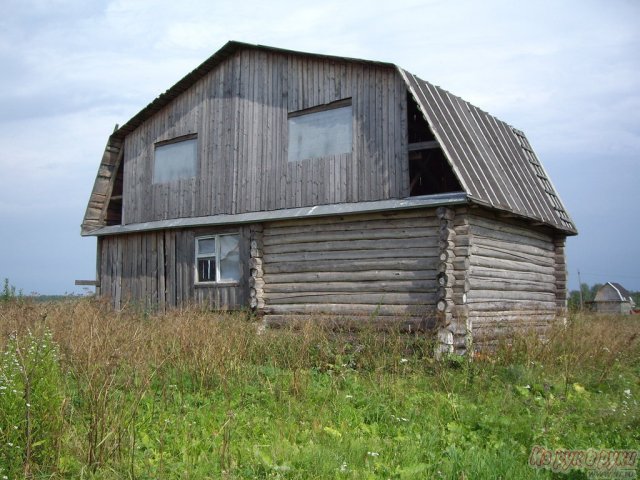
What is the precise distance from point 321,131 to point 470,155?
3.45 meters

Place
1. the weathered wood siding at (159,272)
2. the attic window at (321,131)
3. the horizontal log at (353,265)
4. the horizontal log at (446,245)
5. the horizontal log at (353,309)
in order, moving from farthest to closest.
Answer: the weathered wood siding at (159,272) < the attic window at (321,131) < the horizontal log at (353,265) < the horizontal log at (353,309) < the horizontal log at (446,245)

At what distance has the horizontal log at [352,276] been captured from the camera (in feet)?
41.9

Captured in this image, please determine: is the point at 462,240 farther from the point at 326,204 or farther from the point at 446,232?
the point at 326,204

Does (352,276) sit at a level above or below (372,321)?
above

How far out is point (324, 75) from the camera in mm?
14594

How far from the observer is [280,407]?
7.47 meters

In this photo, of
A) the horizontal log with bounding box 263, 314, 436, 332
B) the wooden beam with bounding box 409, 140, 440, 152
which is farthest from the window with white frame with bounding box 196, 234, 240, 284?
A: the wooden beam with bounding box 409, 140, 440, 152

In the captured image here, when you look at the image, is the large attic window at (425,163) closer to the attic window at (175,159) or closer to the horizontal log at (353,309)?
the horizontal log at (353,309)

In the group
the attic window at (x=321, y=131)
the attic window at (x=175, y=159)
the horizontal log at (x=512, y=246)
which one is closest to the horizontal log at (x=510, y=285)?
the horizontal log at (x=512, y=246)

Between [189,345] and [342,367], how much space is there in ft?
8.42

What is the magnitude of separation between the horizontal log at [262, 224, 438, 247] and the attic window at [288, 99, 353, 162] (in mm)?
1803

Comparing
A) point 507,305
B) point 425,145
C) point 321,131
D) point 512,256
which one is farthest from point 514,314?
point 321,131

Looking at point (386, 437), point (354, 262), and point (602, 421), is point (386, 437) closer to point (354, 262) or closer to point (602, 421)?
point (602, 421)

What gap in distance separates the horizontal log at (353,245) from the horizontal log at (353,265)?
0.29 m
